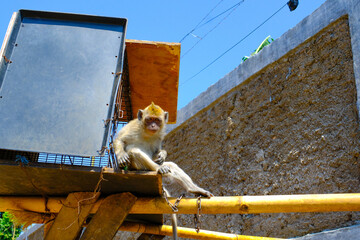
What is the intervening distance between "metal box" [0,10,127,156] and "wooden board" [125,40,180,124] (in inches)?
27.1

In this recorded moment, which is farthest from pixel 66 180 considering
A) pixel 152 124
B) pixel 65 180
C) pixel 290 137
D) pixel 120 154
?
pixel 290 137

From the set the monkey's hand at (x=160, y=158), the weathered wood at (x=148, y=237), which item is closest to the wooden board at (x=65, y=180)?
the monkey's hand at (x=160, y=158)

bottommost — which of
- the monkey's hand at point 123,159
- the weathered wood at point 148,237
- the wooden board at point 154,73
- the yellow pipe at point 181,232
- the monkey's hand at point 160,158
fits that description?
the weathered wood at point 148,237

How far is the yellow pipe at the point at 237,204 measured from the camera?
2695 mm

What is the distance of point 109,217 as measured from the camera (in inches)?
123

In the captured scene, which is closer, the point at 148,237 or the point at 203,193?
the point at 203,193

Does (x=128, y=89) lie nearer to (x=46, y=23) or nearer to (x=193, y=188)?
(x=46, y=23)

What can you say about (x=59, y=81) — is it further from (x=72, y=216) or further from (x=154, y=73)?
(x=154, y=73)

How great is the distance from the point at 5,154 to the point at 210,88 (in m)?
4.08

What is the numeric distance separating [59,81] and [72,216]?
1.19m

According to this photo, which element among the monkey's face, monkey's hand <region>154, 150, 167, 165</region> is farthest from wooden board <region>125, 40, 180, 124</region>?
monkey's hand <region>154, 150, 167, 165</region>

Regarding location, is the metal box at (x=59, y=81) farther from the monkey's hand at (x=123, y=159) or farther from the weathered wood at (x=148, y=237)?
the weathered wood at (x=148, y=237)

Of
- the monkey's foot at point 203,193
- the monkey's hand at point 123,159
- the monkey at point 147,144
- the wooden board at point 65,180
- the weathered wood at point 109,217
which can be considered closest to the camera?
the wooden board at point 65,180

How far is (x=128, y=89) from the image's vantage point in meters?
5.26
